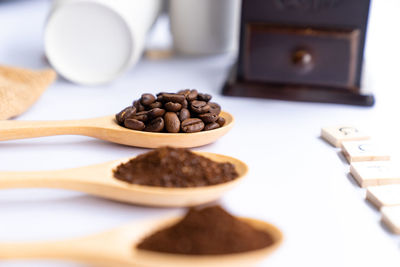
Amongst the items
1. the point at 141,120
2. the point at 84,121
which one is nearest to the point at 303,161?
the point at 141,120

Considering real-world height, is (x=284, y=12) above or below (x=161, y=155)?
above

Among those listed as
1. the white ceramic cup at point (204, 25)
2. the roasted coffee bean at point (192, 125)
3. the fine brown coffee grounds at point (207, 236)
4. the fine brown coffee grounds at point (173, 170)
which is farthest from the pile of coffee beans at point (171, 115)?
the white ceramic cup at point (204, 25)

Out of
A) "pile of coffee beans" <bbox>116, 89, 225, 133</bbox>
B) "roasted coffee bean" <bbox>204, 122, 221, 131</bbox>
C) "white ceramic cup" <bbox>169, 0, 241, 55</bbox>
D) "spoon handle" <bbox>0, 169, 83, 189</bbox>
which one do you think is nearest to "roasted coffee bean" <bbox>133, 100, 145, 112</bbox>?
"pile of coffee beans" <bbox>116, 89, 225, 133</bbox>

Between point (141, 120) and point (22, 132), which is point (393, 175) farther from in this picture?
point (22, 132)

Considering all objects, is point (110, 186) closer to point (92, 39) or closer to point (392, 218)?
point (392, 218)

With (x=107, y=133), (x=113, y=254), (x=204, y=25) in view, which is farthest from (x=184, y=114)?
(x=204, y=25)

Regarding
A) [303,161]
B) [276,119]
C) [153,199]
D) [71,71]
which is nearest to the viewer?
[153,199]
